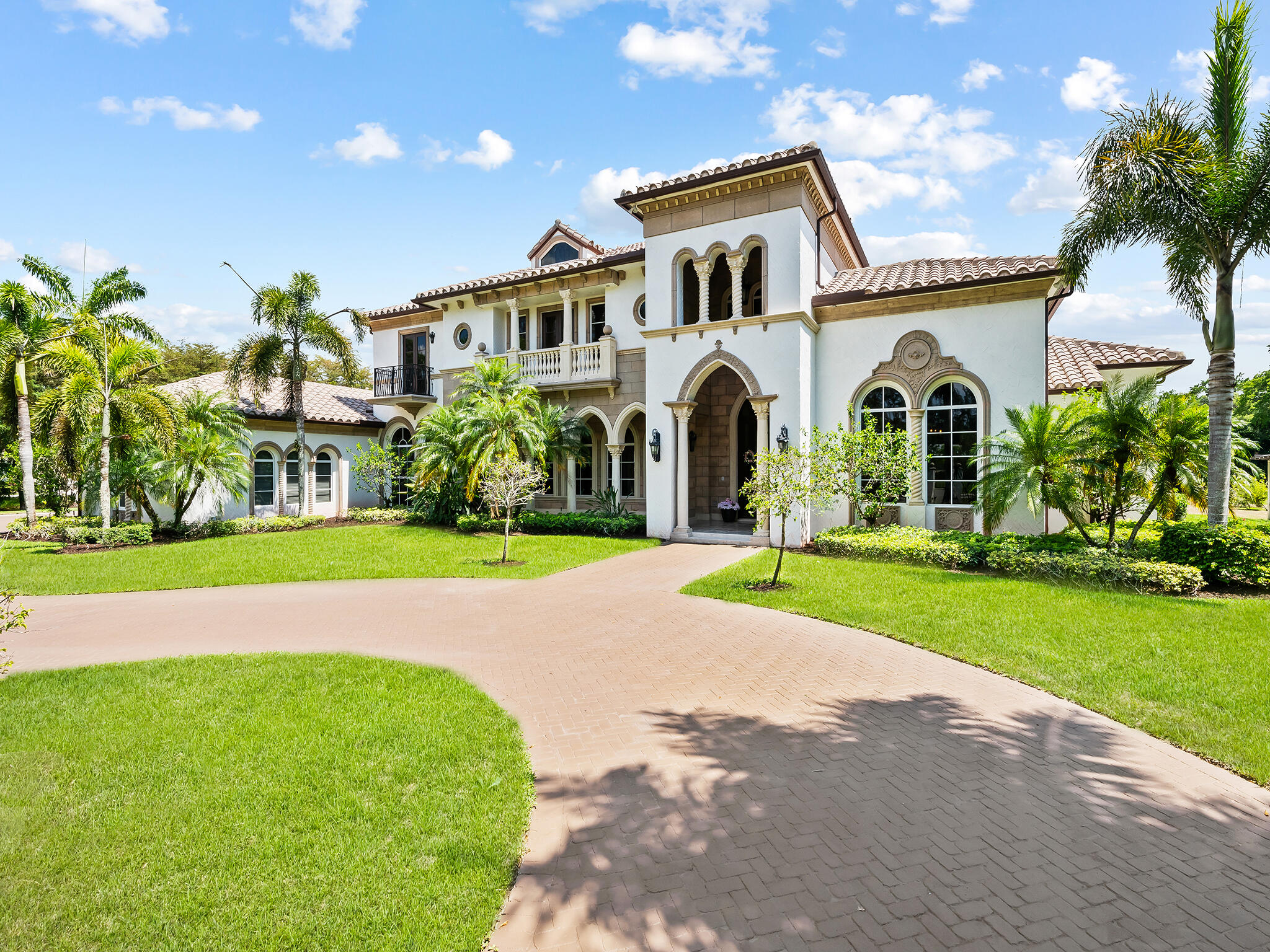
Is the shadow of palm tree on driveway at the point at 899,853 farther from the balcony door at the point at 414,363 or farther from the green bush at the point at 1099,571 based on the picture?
the balcony door at the point at 414,363

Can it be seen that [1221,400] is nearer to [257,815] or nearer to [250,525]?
[257,815]

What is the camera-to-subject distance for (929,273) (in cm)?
1585

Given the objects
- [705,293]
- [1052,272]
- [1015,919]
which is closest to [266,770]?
[1015,919]

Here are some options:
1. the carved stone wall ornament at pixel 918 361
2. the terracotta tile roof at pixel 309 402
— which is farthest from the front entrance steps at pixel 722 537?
the terracotta tile roof at pixel 309 402

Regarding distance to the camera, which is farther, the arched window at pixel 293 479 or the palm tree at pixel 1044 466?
the arched window at pixel 293 479

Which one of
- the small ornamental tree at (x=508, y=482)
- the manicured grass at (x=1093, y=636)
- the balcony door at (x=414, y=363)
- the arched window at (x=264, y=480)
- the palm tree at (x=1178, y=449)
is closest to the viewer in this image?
the manicured grass at (x=1093, y=636)

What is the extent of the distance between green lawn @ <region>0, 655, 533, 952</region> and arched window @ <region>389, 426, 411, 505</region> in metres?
18.5

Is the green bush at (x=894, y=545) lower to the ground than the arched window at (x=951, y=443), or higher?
lower

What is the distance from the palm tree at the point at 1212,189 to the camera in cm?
1029

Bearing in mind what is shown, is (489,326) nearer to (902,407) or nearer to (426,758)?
(902,407)

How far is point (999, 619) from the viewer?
855 cm

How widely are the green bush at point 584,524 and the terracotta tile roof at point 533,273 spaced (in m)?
7.84

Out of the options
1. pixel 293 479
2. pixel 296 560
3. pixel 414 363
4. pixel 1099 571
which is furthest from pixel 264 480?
pixel 1099 571

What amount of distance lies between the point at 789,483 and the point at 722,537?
576 centimetres
